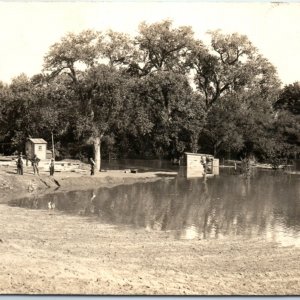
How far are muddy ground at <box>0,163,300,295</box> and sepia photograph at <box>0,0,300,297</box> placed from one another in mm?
26

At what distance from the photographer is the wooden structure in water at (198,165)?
79.8 feet

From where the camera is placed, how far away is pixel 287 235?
1362 cm

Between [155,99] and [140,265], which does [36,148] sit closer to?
[155,99]

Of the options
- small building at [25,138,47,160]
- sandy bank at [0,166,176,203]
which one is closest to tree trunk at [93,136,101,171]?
sandy bank at [0,166,176,203]

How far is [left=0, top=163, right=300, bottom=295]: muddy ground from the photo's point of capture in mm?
10633

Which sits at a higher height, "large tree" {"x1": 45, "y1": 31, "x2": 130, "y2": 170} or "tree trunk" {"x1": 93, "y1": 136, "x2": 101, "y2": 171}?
"large tree" {"x1": 45, "y1": 31, "x2": 130, "y2": 170}

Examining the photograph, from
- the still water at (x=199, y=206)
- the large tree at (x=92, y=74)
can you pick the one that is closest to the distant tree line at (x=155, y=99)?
the large tree at (x=92, y=74)

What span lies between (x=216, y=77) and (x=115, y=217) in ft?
25.9

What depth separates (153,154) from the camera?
25.9 m

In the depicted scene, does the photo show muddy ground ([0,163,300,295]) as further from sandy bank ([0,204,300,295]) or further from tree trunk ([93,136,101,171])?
tree trunk ([93,136,101,171])

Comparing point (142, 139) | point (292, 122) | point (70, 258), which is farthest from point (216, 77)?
point (70, 258)

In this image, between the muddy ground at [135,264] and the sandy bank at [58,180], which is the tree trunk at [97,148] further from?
the muddy ground at [135,264]

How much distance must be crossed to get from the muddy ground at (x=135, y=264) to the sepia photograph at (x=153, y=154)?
0.03 m

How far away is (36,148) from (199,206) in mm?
13031
